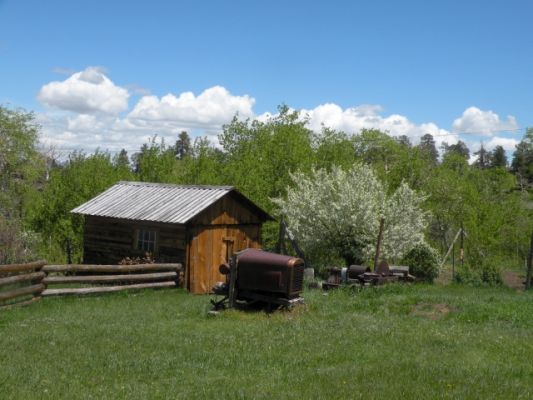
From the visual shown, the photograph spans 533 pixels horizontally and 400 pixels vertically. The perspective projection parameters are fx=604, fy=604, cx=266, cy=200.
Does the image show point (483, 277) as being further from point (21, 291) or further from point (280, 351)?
point (21, 291)

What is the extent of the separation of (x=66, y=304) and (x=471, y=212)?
31.2 metres

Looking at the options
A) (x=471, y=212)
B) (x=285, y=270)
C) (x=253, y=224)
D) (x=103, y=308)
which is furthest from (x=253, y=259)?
(x=471, y=212)

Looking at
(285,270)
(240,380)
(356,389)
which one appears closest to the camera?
(356,389)

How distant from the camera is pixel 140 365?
1009 centimetres

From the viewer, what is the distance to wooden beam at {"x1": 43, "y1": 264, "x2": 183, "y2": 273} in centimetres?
1914

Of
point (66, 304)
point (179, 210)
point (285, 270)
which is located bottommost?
point (66, 304)

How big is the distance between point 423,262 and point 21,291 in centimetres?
1659

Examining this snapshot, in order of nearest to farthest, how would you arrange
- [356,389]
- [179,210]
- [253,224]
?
[356,389] < [179,210] < [253,224]

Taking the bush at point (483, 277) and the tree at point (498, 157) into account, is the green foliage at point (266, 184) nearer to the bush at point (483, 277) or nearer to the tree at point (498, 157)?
the bush at point (483, 277)

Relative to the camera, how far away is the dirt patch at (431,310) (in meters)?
15.0

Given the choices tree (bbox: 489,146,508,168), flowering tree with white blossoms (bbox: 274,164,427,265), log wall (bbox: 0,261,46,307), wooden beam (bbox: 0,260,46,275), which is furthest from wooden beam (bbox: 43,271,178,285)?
tree (bbox: 489,146,508,168)

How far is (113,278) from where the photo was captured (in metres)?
20.7

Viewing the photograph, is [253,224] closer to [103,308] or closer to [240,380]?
[103,308]

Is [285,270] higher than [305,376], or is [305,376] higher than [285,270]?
[285,270]
